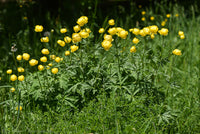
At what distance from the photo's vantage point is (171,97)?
7.98ft

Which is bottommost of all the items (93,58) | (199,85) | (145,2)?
(199,85)

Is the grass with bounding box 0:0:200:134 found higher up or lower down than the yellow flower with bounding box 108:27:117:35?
lower down

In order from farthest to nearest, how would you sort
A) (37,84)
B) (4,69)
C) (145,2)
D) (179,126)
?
(145,2), (4,69), (37,84), (179,126)

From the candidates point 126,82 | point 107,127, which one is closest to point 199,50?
point 126,82

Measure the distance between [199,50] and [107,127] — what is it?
2194 millimetres

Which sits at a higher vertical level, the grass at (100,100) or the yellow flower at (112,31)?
the yellow flower at (112,31)

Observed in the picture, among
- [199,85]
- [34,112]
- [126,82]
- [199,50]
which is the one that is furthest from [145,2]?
[34,112]

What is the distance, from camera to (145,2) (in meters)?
6.11

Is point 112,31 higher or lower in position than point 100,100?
higher

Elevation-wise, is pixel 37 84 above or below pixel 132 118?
above

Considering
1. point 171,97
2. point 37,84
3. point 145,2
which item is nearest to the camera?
point 37,84

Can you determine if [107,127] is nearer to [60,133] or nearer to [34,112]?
[60,133]

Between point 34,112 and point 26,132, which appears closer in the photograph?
point 26,132

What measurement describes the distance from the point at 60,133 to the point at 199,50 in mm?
2490
